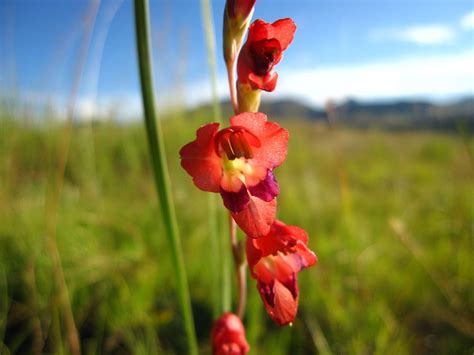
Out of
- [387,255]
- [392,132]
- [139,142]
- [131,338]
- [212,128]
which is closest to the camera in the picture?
[212,128]

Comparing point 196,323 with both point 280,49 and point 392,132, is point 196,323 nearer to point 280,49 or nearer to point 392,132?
point 280,49

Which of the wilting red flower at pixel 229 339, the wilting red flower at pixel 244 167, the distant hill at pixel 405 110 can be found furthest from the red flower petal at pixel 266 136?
the distant hill at pixel 405 110

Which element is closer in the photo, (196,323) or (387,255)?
(196,323)

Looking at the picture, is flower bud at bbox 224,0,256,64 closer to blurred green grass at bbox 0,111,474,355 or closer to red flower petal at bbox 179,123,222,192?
red flower petal at bbox 179,123,222,192

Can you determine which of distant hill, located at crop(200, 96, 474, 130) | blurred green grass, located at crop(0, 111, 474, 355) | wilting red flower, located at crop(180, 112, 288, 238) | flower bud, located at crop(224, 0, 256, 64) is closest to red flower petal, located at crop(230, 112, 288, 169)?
wilting red flower, located at crop(180, 112, 288, 238)

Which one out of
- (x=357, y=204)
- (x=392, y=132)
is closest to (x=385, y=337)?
(x=357, y=204)

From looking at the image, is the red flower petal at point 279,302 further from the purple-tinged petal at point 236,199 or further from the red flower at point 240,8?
the red flower at point 240,8

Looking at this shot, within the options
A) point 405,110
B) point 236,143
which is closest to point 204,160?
point 236,143
